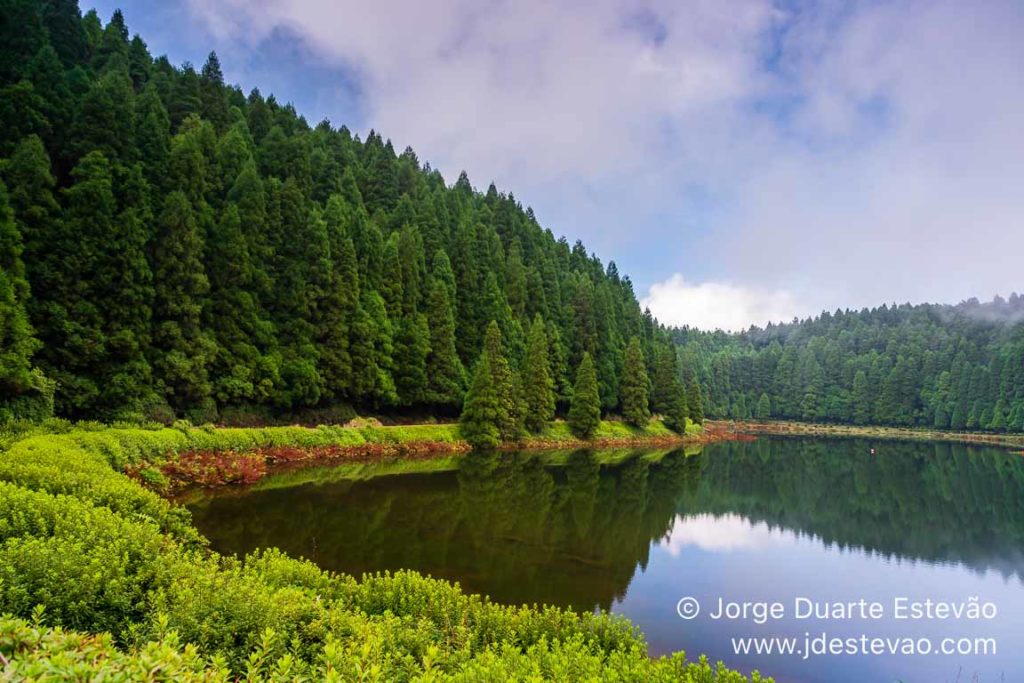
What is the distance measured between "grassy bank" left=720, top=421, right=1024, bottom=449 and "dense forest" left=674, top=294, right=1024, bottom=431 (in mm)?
5473

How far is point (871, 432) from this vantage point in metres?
104

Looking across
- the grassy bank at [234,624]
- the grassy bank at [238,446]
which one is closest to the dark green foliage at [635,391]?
the grassy bank at [238,446]

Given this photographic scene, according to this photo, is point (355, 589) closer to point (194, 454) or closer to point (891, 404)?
point (194, 454)

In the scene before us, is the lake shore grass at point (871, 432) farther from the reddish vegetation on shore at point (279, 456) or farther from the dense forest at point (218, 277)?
the reddish vegetation on shore at point (279, 456)

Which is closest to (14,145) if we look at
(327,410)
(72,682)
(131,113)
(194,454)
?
(131,113)

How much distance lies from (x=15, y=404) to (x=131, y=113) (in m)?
20.1

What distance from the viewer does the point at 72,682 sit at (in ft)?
9.48

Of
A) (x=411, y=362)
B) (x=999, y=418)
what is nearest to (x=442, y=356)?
(x=411, y=362)

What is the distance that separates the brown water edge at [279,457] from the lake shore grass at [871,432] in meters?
59.0

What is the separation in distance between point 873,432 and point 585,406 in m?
78.0

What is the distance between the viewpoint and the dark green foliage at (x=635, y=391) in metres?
65.8

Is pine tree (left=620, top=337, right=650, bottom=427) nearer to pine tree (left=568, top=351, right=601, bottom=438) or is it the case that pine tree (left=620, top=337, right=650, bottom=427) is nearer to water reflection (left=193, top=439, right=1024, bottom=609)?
pine tree (left=568, top=351, right=601, bottom=438)

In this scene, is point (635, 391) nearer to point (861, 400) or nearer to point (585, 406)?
point (585, 406)

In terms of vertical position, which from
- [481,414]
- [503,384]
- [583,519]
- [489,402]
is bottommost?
[583,519]
